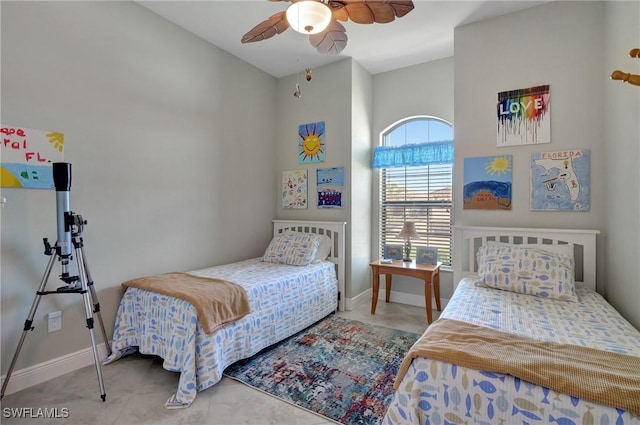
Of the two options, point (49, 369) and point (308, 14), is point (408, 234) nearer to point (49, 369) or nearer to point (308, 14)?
point (308, 14)

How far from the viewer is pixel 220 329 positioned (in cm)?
210

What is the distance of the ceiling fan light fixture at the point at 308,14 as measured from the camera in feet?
5.11

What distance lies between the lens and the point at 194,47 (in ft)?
10.2

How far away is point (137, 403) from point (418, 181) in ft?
11.3

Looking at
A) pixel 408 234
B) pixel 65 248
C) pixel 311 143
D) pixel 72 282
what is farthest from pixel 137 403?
pixel 311 143

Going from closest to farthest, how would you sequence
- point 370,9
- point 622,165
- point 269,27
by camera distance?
point 370,9
point 269,27
point 622,165

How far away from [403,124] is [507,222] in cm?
185

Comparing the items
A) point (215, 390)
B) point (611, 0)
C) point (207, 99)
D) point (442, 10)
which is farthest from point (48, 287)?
point (611, 0)

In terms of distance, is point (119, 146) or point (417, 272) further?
point (417, 272)

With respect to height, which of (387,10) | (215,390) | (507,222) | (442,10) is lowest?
(215,390)

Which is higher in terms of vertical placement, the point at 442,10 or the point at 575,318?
the point at 442,10

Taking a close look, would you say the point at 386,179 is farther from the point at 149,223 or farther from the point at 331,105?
the point at 149,223

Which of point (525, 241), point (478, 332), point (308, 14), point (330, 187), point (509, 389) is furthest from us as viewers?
point (330, 187)

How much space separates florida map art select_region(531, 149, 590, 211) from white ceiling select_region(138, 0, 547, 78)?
48.3 inches
